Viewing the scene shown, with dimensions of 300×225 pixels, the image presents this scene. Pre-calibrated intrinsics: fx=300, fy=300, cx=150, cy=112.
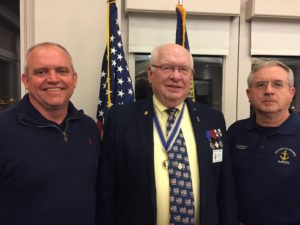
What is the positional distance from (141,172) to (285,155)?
845mm

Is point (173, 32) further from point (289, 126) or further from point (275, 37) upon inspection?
point (289, 126)

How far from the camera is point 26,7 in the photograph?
8.86 feet

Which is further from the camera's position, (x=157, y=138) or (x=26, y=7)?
(x=26, y=7)

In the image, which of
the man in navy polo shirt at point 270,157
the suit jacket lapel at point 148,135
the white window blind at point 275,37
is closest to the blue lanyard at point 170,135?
the suit jacket lapel at point 148,135

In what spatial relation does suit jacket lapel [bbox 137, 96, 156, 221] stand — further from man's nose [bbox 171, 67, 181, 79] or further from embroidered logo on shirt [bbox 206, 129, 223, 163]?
embroidered logo on shirt [bbox 206, 129, 223, 163]

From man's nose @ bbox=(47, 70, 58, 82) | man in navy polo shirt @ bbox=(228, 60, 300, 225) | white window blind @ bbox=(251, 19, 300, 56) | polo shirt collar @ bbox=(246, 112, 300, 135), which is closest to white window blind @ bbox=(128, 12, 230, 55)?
white window blind @ bbox=(251, 19, 300, 56)

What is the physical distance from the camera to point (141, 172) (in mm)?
1600

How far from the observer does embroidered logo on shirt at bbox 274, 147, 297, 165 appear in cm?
173

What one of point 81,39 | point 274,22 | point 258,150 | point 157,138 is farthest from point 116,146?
point 274,22

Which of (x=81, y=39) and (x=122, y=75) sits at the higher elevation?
(x=81, y=39)

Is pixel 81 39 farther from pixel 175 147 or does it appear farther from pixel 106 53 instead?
pixel 175 147

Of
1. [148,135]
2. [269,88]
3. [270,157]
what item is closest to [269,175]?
[270,157]

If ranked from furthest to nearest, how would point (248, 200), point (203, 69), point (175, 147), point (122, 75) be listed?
point (203, 69), point (122, 75), point (248, 200), point (175, 147)

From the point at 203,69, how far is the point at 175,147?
1654mm
